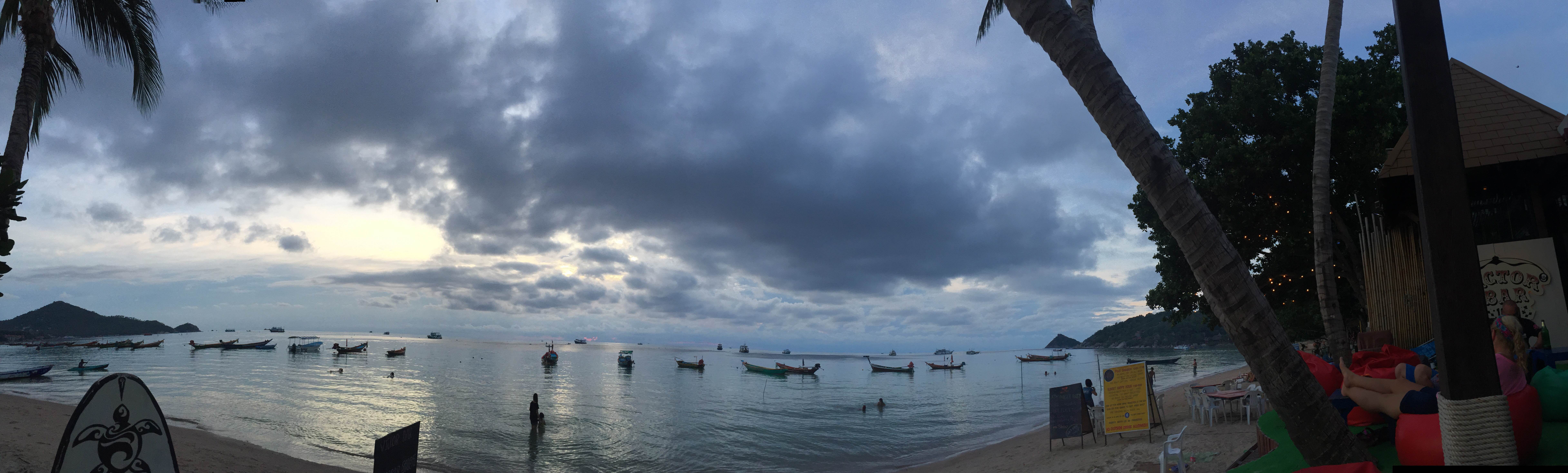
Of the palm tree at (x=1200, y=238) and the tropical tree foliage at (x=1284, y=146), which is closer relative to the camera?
the palm tree at (x=1200, y=238)

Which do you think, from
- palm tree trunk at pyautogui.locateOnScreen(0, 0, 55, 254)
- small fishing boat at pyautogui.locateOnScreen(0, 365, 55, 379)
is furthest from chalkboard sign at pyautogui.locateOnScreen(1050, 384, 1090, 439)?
small fishing boat at pyautogui.locateOnScreen(0, 365, 55, 379)

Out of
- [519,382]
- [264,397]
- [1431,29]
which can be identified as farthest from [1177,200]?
[519,382]

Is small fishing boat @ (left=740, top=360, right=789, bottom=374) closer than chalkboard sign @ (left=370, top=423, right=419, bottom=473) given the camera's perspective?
No

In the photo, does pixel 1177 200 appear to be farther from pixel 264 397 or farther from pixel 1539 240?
pixel 264 397

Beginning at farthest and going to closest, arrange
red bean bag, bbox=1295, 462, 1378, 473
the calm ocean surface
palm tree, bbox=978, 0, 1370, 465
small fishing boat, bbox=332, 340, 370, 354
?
small fishing boat, bbox=332, 340, 370, 354, the calm ocean surface, palm tree, bbox=978, 0, 1370, 465, red bean bag, bbox=1295, 462, 1378, 473

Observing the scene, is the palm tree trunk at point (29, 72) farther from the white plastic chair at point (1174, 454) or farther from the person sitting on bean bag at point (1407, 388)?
the white plastic chair at point (1174, 454)


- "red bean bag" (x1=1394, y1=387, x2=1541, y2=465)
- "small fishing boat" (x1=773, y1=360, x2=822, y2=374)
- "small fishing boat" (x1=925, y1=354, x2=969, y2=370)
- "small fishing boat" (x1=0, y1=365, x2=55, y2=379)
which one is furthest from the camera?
"small fishing boat" (x1=925, y1=354, x2=969, y2=370)

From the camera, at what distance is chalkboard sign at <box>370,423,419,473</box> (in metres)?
7.93

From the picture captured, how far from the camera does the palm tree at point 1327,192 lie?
874 centimetres

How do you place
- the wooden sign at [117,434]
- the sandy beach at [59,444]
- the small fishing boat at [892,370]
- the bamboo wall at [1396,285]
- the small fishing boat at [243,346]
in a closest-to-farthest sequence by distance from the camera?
the wooden sign at [117,434], the bamboo wall at [1396,285], the sandy beach at [59,444], the small fishing boat at [892,370], the small fishing boat at [243,346]

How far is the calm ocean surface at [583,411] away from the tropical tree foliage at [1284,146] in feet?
38.8

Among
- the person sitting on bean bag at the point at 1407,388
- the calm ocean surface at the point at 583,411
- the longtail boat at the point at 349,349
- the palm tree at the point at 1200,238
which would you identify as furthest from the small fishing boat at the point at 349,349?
the person sitting on bean bag at the point at 1407,388

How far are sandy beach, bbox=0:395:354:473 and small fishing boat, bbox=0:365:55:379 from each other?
28.0 meters

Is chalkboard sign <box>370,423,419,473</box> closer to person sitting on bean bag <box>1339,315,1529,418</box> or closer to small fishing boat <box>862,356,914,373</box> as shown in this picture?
person sitting on bean bag <box>1339,315,1529,418</box>
